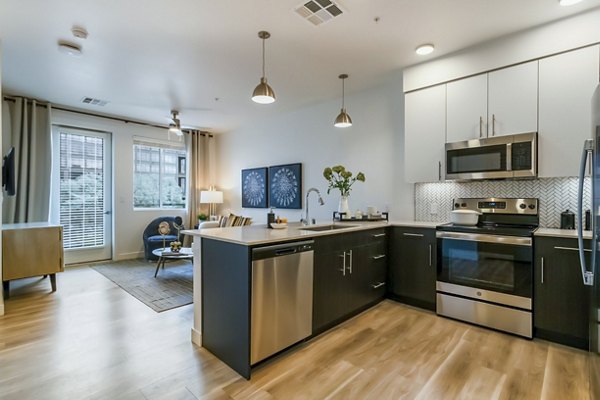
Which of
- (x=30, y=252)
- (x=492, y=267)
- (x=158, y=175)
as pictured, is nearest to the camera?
(x=492, y=267)

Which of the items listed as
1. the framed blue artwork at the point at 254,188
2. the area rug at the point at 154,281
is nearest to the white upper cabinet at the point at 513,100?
the area rug at the point at 154,281

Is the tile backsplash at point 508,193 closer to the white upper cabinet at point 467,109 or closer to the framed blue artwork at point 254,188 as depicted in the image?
the white upper cabinet at point 467,109

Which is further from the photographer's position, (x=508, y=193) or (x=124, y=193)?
(x=124, y=193)

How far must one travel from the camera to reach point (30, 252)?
3.74 m

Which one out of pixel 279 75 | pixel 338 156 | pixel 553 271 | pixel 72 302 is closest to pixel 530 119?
pixel 553 271

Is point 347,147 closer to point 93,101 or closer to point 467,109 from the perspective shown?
point 467,109

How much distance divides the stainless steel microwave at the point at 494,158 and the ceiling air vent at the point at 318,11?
1863 millimetres

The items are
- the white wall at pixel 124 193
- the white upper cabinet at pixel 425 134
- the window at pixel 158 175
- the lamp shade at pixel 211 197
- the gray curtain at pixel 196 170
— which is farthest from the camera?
the gray curtain at pixel 196 170

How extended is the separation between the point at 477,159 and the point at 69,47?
4.46 meters

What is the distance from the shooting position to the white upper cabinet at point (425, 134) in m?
3.40

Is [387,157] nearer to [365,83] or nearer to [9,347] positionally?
[365,83]

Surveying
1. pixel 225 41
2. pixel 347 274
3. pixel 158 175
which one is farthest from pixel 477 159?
pixel 158 175

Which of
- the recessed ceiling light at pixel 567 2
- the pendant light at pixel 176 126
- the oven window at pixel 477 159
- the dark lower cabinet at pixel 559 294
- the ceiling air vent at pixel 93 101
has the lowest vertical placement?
the dark lower cabinet at pixel 559 294

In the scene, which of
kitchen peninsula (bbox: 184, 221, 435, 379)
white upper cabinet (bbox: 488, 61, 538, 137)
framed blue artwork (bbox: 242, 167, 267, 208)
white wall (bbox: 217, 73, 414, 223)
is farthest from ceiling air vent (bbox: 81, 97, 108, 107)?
white upper cabinet (bbox: 488, 61, 538, 137)
